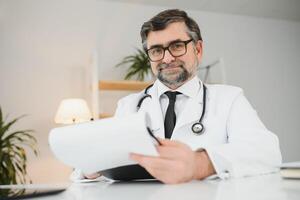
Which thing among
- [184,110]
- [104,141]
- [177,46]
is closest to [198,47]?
[177,46]

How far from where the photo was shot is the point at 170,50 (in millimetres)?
1501

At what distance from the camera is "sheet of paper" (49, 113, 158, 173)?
0.71 meters

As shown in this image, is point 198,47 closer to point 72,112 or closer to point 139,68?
point 72,112

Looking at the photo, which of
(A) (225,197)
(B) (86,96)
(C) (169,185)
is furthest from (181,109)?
(B) (86,96)

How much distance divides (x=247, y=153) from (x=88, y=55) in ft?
9.93

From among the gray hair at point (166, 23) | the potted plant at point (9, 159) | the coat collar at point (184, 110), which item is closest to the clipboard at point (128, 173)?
the coat collar at point (184, 110)

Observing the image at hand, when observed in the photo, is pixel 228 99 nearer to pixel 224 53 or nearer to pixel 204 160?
pixel 204 160

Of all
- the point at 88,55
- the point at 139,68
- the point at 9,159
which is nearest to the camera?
the point at 9,159

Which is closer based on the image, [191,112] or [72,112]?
[191,112]

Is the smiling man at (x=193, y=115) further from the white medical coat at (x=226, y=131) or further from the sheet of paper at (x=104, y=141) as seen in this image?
the sheet of paper at (x=104, y=141)

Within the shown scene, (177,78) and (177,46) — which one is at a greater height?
(177,46)

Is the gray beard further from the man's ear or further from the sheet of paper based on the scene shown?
the sheet of paper

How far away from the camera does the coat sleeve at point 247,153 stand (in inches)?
37.3

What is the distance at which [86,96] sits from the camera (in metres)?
3.71
